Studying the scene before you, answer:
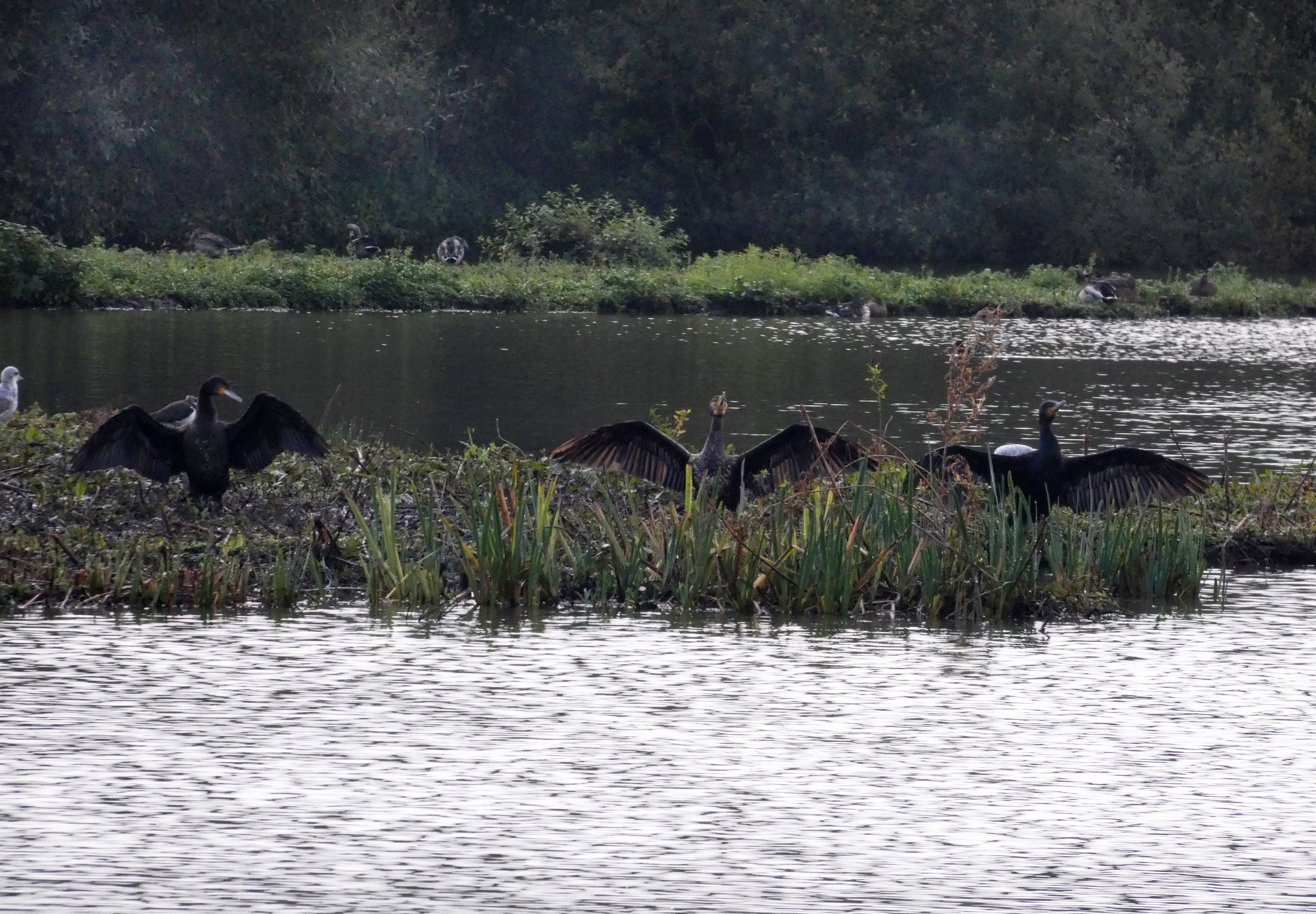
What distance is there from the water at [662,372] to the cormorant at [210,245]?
8.95 meters

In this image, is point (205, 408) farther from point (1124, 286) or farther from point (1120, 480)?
point (1124, 286)

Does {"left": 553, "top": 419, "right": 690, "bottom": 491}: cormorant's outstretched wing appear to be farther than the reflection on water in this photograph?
Yes

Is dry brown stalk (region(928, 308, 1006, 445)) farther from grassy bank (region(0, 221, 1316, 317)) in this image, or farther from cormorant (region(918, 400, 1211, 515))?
grassy bank (region(0, 221, 1316, 317))

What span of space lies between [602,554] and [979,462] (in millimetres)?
2495

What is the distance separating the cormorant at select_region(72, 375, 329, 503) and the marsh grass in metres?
25.5

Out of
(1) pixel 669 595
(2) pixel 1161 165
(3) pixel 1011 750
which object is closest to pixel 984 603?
(1) pixel 669 595

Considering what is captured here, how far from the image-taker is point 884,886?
23.8 feet

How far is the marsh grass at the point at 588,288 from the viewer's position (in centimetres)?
4016

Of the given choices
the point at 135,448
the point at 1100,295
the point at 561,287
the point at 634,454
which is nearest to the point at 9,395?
the point at 135,448

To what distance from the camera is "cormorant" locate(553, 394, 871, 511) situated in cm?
1312

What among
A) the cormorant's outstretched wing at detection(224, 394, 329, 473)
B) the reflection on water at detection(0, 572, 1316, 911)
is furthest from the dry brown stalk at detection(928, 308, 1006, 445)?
the cormorant's outstretched wing at detection(224, 394, 329, 473)

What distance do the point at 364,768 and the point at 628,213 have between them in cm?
5030

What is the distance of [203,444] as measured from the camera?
13023 mm

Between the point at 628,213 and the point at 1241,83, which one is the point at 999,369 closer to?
the point at 628,213
